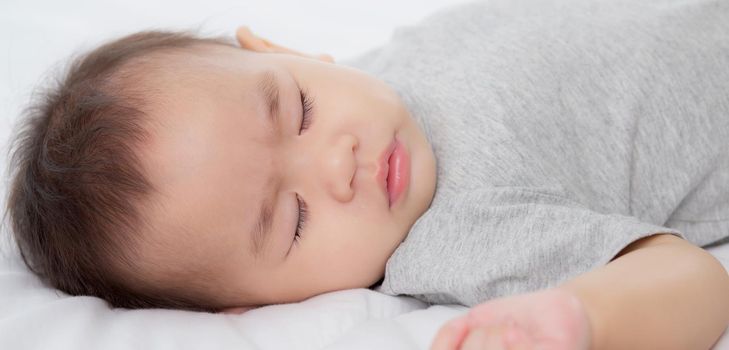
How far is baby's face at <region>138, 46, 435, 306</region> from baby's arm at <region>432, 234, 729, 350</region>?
0.38 metres

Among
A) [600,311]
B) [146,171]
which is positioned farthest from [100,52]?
[600,311]

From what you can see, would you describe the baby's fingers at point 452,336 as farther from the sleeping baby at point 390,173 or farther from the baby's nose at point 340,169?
the baby's nose at point 340,169

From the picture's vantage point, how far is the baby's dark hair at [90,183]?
1136mm

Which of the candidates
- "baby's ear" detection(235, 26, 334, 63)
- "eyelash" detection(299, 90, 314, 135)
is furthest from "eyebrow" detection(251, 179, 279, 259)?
"baby's ear" detection(235, 26, 334, 63)

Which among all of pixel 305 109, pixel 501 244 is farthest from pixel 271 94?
pixel 501 244

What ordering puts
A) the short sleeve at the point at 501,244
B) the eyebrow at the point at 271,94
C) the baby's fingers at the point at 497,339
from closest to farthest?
the baby's fingers at the point at 497,339, the short sleeve at the point at 501,244, the eyebrow at the point at 271,94

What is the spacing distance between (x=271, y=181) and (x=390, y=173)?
20cm

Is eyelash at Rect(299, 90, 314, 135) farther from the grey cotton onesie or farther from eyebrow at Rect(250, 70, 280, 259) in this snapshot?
the grey cotton onesie

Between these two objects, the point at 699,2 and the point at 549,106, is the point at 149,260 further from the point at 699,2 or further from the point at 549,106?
the point at 699,2

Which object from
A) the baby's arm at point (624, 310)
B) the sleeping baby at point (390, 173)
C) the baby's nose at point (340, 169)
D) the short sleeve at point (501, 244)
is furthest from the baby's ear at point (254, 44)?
the baby's arm at point (624, 310)

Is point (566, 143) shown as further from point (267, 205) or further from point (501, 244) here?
point (267, 205)

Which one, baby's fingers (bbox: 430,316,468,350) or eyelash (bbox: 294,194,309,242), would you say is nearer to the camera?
baby's fingers (bbox: 430,316,468,350)

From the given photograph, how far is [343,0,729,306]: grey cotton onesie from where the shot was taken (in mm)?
1108

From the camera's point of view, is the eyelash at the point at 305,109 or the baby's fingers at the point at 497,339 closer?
the baby's fingers at the point at 497,339
